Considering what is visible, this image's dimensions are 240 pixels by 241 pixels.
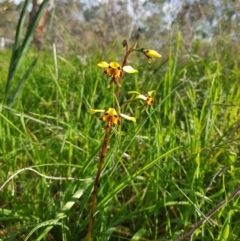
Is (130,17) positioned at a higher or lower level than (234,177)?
higher

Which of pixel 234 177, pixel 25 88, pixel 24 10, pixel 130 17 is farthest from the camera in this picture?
pixel 130 17

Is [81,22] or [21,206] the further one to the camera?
[81,22]

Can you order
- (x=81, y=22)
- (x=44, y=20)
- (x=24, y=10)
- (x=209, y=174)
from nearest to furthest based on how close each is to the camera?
(x=209, y=174) < (x=24, y=10) < (x=81, y=22) < (x=44, y=20)

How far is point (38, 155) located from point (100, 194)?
0.17 meters

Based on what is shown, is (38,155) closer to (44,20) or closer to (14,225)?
(14,225)

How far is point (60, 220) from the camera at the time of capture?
0.88 meters

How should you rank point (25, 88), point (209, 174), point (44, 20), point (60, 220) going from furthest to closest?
1. point (44, 20)
2. point (25, 88)
3. point (209, 174)
4. point (60, 220)

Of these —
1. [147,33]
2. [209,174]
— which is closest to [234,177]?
[209,174]

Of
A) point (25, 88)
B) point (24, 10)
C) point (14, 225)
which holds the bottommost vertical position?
point (14, 225)

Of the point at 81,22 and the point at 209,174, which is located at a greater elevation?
the point at 81,22

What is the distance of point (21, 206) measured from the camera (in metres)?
0.93

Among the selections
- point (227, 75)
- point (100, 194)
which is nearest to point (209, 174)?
point (100, 194)

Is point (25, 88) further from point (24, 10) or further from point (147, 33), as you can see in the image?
point (147, 33)

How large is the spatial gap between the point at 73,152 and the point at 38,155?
0.20 meters
